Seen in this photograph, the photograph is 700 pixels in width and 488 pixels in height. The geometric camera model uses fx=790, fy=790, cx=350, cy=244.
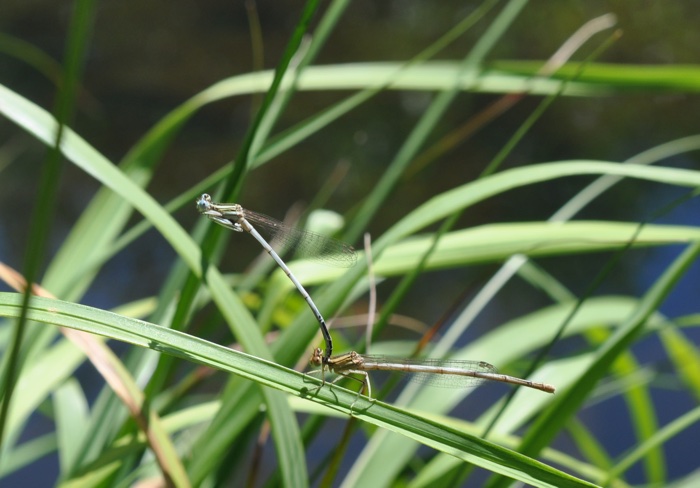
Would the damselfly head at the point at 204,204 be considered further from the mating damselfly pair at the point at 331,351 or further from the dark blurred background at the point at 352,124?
the dark blurred background at the point at 352,124

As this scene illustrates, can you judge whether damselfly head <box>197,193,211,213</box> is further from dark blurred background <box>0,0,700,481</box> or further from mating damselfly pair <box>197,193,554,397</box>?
dark blurred background <box>0,0,700,481</box>

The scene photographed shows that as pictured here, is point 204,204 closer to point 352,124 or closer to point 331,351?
point 331,351

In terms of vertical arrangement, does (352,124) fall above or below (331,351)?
above

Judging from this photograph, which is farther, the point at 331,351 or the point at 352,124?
the point at 352,124

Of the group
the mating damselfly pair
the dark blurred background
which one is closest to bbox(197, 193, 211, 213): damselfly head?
the mating damselfly pair

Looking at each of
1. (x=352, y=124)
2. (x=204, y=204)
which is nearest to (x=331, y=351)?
(x=204, y=204)
